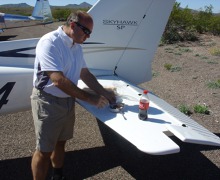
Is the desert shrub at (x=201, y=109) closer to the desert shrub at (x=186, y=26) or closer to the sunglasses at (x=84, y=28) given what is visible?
the sunglasses at (x=84, y=28)

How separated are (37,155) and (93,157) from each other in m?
1.27

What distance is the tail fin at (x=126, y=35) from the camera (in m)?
4.10

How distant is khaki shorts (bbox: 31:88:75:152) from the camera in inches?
105

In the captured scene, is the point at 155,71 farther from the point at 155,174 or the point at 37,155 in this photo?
the point at 37,155

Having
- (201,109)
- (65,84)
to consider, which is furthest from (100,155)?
(201,109)

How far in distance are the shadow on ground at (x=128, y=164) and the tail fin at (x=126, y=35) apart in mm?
1211

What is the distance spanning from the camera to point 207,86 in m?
7.27

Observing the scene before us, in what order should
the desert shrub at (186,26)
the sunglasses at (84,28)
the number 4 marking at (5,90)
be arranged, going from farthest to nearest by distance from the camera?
the desert shrub at (186,26) < the number 4 marking at (5,90) < the sunglasses at (84,28)

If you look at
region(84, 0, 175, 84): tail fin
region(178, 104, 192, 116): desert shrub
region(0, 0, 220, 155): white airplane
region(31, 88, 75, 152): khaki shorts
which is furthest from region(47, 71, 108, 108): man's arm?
region(178, 104, 192, 116): desert shrub

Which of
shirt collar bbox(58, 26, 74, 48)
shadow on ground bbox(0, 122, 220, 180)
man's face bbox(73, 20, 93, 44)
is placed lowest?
shadow on ground bbox(0, 122, 220, 180)

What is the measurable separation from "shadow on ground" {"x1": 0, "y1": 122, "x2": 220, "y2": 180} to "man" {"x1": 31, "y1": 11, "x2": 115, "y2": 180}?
0.88m

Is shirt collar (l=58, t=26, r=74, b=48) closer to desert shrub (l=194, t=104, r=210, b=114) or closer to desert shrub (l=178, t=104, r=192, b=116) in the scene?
desert shrub (l=178, t=104, r=192, b=116)

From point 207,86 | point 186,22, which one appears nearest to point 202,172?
point 207,86

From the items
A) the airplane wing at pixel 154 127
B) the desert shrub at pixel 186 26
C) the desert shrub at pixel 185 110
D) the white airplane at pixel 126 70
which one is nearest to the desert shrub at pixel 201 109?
the desert shrub at pixel 185 110
